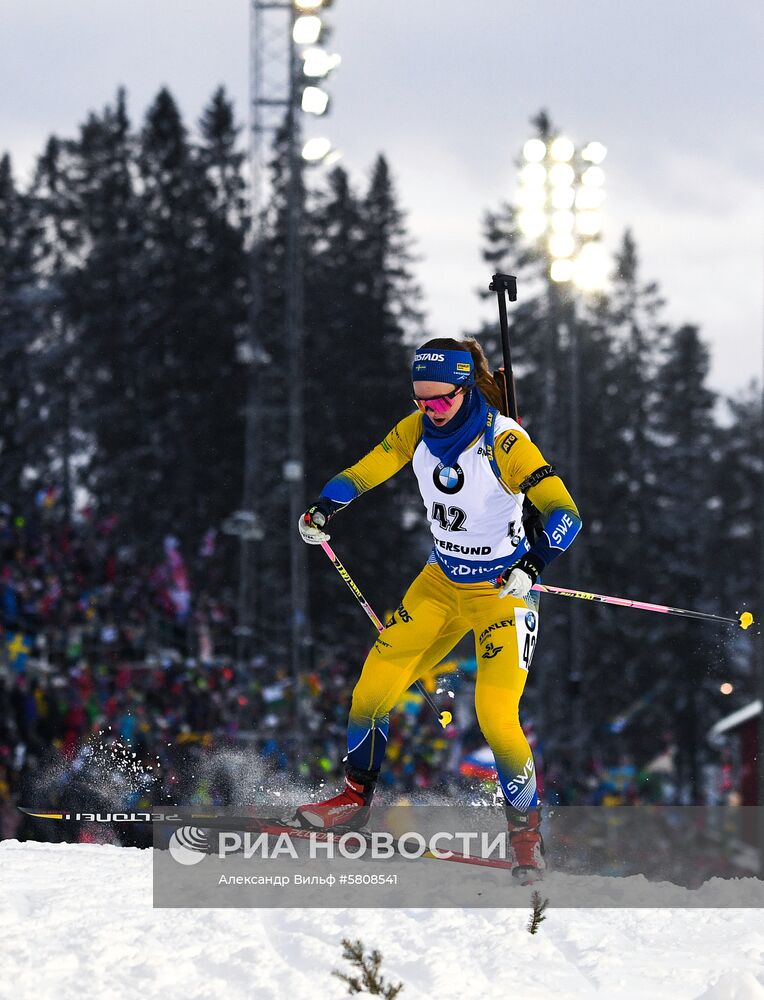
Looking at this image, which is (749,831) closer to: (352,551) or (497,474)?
(352,551)

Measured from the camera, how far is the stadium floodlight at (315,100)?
1372 cm

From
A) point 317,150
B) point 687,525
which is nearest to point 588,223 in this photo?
point 317,150

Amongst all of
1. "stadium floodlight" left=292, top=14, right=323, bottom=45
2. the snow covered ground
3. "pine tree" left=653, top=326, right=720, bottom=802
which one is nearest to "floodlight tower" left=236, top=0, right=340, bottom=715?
"stadium floodlight" left=292, top=14, right=323, bottom=45

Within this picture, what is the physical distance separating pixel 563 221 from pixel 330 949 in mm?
9555

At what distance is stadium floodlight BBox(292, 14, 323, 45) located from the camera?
13.3 metres

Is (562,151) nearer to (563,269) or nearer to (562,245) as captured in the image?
(562,245)

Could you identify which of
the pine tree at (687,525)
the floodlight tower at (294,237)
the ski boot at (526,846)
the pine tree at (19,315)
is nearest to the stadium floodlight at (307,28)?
the floodlight tower at (294,237)

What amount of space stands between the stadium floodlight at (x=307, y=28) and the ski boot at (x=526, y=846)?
9.52m

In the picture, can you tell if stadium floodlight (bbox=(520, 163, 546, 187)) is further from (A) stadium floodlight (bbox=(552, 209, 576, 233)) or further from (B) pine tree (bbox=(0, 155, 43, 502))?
(B) pine tree (bbox=(0, 155, 43, 502))

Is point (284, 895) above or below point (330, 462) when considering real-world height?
below

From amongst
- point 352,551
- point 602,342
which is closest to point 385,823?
point 352,551

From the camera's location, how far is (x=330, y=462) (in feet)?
98.7

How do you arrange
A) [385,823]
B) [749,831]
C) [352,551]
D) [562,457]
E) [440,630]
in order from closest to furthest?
[440,630] → [385,823] → [562,457] → [352,551] → [749,831]

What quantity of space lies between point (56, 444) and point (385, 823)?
93.3ft
